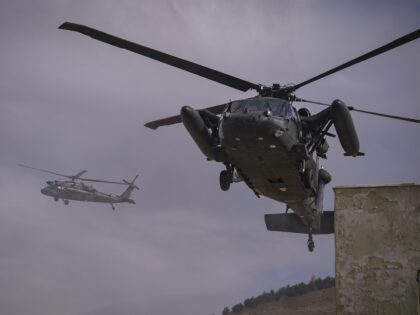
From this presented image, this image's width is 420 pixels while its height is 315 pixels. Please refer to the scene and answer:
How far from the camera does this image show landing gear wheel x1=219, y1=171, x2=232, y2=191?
515 inches

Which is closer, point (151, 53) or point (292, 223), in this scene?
point (151, 53)

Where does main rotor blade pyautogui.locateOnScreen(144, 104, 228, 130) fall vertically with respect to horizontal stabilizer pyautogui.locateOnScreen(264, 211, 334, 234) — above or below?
above

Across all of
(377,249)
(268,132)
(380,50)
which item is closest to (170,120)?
(268,132)

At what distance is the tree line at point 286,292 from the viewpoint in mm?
40438

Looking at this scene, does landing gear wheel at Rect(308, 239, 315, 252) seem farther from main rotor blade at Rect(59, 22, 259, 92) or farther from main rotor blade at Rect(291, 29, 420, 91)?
main rotor blade at Rect(59, 22, 259, 92)

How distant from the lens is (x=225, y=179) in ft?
43.0

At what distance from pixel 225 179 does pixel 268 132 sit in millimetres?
2705

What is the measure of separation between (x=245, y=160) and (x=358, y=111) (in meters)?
3.07

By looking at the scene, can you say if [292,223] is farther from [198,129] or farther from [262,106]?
[262,106]

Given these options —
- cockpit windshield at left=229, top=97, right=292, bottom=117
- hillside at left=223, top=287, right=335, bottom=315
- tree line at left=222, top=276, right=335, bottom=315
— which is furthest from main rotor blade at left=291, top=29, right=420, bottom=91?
tree line at left=222, top=276, right=335, bottom=315

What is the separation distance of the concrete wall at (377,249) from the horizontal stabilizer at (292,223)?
7714 millimetres

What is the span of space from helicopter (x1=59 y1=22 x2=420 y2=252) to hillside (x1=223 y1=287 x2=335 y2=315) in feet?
69.7

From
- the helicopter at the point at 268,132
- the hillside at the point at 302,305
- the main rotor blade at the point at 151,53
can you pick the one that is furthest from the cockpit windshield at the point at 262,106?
the hillside at the point at 302,305

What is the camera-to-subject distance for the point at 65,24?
39.7ft
